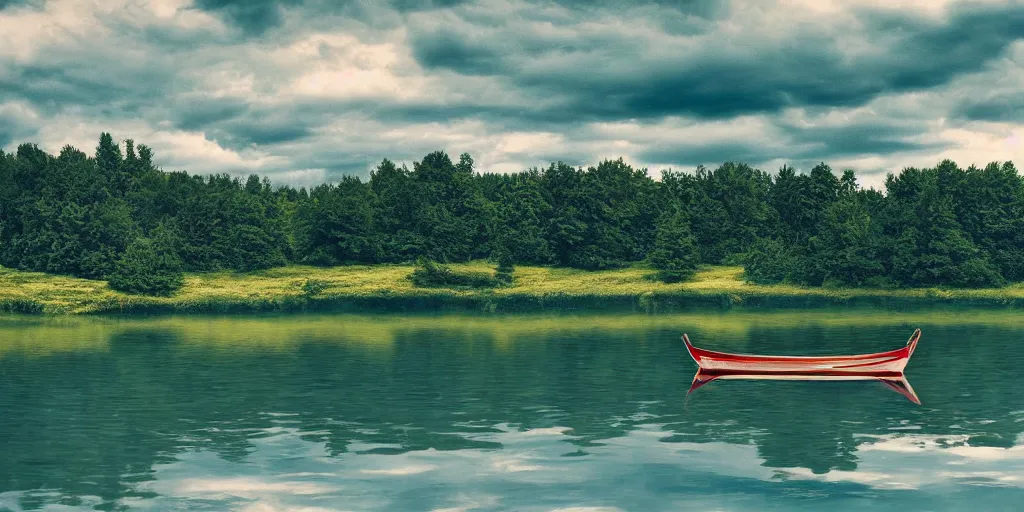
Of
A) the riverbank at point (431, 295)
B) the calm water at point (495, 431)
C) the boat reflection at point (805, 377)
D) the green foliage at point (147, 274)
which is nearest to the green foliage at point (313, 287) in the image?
the riverbank at point (431, 295)

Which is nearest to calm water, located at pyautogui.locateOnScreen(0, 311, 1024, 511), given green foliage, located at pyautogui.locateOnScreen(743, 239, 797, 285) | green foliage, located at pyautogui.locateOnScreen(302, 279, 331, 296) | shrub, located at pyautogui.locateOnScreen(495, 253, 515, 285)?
green foliage, located at pyautogui.locateOnScreen(302, 279, 331, 296)

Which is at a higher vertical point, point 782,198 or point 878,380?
point 782,198

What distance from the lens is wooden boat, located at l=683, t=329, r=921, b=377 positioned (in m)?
49.0

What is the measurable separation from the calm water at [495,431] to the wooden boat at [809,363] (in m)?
1.00

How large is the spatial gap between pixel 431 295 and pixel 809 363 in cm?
9088

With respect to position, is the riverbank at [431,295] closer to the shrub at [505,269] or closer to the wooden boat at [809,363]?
the shrub at [505,269]

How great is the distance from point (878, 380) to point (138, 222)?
143634 mm

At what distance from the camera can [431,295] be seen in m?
136

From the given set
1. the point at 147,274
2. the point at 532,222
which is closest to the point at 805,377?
the point at 147,274

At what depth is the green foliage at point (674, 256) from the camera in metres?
146

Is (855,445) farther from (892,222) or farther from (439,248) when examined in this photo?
(439,248)

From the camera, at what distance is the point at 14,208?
155 metres

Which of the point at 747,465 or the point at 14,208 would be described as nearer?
the point at 747,465

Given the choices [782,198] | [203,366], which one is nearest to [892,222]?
[782,198]
